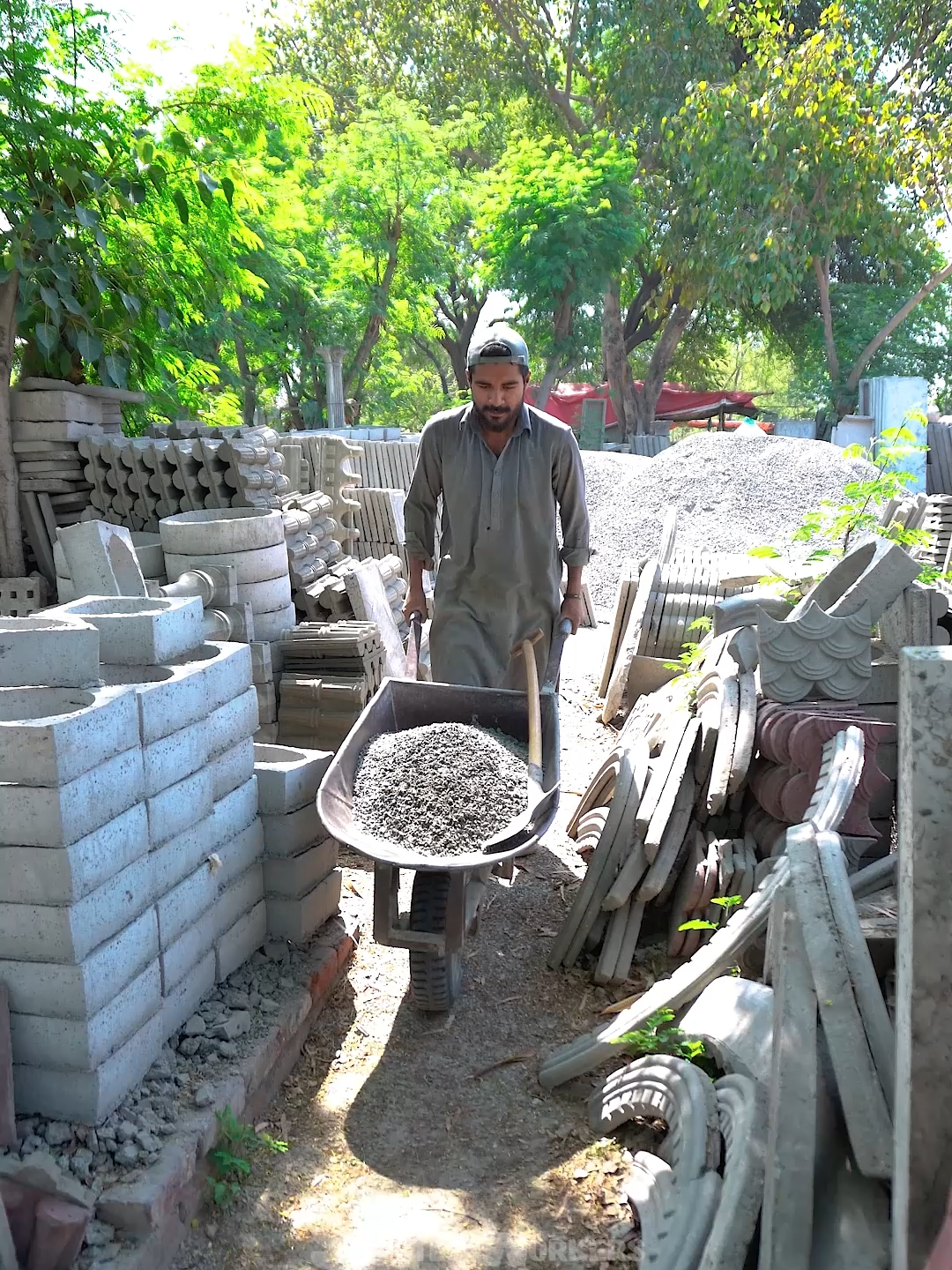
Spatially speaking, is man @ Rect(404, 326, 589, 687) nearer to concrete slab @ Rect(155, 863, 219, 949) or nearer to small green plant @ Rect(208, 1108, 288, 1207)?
concrete slab @ Rect(155, 863, 219, 949)

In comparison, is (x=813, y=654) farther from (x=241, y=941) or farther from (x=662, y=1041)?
(x=241, y=941)

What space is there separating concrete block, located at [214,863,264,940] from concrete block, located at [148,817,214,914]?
0.77 ft

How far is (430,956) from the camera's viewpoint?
3824 mm

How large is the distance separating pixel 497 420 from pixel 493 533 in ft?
1.71

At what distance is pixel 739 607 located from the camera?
16.9 feet

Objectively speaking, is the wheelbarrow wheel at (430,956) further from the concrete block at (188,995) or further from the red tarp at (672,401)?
the red tarp at (672,401)

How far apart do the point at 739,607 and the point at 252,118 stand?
738 cm

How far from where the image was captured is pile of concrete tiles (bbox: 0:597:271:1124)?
8.85ft

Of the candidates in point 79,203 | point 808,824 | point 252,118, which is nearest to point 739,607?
point 808,824

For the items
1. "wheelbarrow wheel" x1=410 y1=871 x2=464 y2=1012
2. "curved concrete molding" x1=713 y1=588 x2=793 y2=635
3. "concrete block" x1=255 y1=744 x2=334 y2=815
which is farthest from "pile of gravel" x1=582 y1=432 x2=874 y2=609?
"wheelbarrow wheel" x1=410 y1=871 x2=464 y2=1012

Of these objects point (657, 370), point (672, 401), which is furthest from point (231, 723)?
point (672, 401)

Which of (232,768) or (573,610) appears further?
(573,610)

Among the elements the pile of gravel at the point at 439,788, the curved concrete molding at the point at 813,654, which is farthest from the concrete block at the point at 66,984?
the curved concrete molding at the point at 813,654

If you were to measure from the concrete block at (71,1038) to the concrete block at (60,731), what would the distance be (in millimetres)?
674
